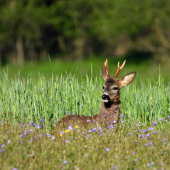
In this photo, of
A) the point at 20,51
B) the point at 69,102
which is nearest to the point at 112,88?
the point at 69,102

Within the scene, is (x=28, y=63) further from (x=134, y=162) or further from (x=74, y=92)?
(x=134, y=162)

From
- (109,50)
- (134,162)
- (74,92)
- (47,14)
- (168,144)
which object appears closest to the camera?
(134,162)

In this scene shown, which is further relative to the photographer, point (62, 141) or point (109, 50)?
point (109, 50)

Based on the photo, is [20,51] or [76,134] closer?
[76,134]

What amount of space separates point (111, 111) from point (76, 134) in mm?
1073

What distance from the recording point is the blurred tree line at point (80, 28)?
22766 mm

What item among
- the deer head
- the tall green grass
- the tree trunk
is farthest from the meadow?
the tree trunk

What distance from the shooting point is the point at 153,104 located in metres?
6.89

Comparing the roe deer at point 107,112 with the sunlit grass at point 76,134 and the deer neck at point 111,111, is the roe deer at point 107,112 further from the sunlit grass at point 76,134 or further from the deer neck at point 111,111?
the sunlit grass at point 76,134

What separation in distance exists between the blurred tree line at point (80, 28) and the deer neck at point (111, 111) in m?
16.6

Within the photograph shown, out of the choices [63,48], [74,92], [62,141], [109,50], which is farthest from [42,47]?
[62,141]

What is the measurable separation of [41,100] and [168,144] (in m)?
2.98

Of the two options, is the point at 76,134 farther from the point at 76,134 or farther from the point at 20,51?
the point at 20,51

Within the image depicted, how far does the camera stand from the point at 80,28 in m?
33.1
